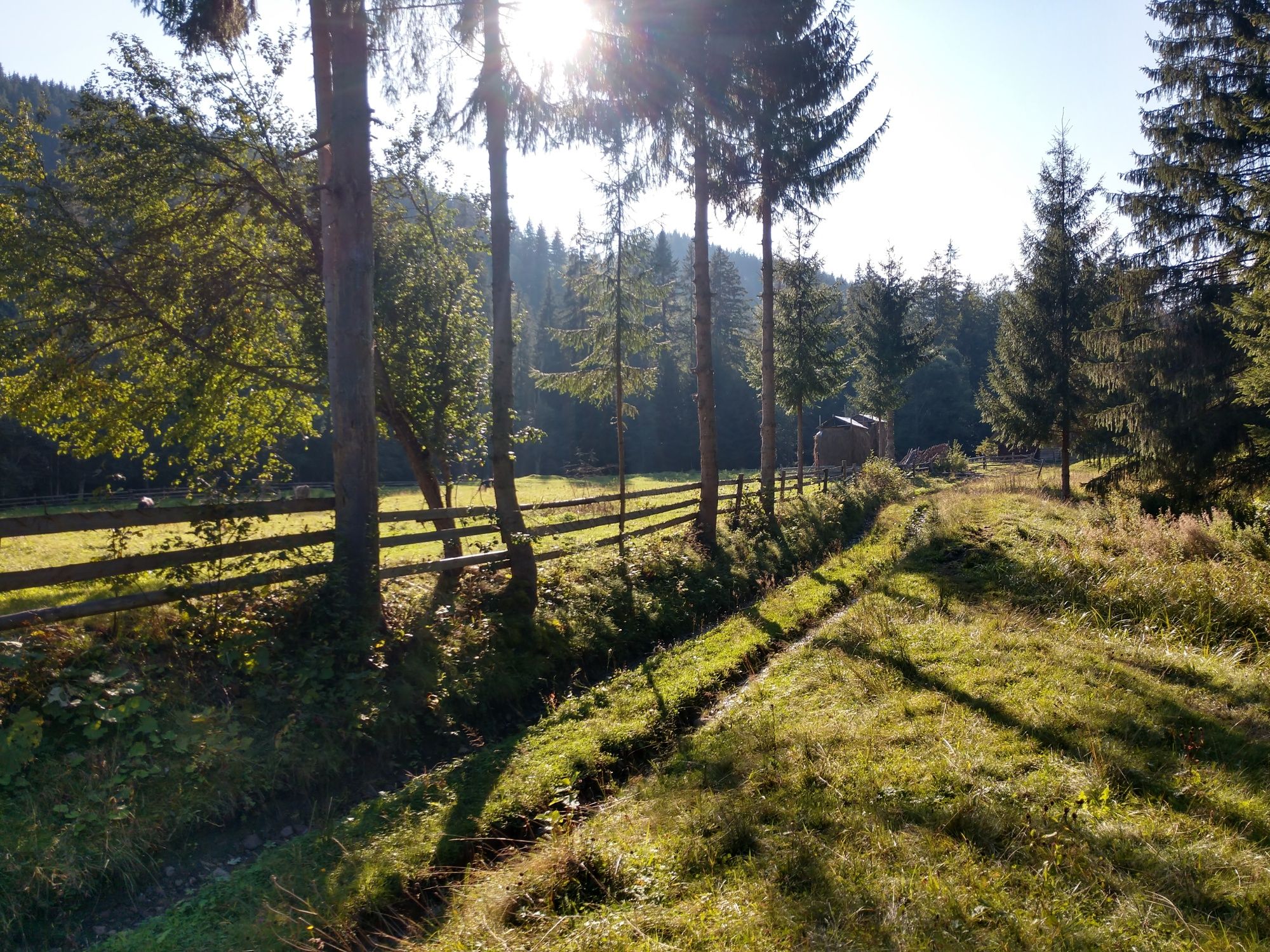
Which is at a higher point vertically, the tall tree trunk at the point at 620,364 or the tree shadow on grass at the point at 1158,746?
the tall tree trunk at the point at 620,364

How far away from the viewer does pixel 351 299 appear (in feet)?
25.4

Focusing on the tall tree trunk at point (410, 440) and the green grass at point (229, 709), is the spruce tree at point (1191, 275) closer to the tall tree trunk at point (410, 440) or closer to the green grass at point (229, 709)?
the green grass at point (229, 709)

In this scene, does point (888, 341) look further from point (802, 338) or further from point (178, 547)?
point (178, 547)

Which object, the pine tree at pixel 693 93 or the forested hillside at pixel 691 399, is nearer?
the pine tree at pixel 693 93

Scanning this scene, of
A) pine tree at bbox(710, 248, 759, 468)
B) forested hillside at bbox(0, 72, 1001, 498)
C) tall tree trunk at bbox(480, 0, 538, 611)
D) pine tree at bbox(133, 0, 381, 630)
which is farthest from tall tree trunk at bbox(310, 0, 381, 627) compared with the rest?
pine tree at bbox(710, 248, 759, 468)

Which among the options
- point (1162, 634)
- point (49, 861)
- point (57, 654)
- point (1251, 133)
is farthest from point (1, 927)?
point (1251, 133)

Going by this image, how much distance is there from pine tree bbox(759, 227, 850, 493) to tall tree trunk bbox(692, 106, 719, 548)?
1197 cm

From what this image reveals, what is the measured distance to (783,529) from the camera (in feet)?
57.6

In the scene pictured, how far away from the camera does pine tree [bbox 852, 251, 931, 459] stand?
3769cm

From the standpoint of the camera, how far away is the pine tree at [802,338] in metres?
26.9

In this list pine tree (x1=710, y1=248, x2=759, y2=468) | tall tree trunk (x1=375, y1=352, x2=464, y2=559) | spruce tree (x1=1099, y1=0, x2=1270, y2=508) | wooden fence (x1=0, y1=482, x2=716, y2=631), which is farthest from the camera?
pine tree (x1=710, y1=248, x2=759, y2=468)

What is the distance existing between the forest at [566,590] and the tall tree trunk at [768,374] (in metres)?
0.13

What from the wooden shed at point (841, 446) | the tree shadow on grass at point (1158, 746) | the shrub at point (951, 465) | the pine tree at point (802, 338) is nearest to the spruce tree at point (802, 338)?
the pine tree at point (802, 338)

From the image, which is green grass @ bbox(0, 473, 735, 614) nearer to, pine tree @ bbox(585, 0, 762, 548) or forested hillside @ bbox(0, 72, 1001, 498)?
pine tree @ bbox(585, 0, 762, 548)
